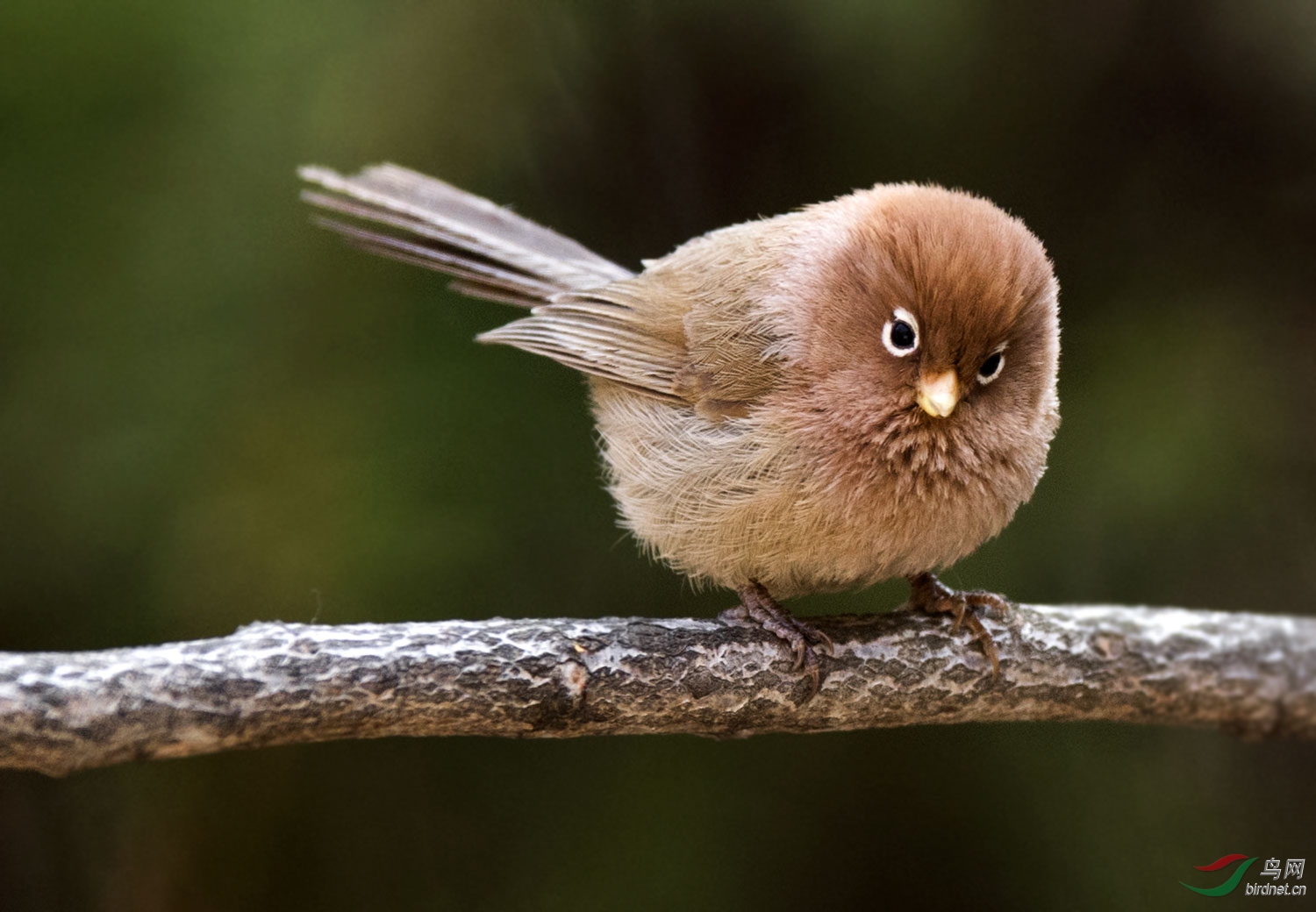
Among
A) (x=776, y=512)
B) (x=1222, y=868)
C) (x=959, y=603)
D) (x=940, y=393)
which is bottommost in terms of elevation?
(x=1222, y=868)

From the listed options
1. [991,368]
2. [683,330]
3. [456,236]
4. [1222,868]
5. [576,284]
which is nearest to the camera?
[991,368]

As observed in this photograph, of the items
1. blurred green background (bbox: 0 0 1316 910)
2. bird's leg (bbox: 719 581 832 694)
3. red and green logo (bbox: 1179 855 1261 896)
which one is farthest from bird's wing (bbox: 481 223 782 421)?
red and green logo (bbox: 1179 855 1261 896)

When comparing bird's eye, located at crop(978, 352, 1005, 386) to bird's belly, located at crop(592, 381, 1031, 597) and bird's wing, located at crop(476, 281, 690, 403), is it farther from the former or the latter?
bird's wing, located at crop(476, 281, 690, 403)

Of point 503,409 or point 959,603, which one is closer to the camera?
point 959,603

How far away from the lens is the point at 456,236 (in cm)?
262

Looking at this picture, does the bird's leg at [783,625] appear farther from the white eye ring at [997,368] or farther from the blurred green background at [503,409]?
the white eye ring at [997,368]

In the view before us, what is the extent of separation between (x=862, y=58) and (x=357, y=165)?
1181 millimetres

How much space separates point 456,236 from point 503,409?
0.42 metres

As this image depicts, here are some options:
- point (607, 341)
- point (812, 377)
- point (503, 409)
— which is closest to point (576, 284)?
point (607, 341)

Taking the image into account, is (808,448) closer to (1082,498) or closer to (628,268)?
(1082,498)

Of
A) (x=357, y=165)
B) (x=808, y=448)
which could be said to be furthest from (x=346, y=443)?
(x=808, y=448)

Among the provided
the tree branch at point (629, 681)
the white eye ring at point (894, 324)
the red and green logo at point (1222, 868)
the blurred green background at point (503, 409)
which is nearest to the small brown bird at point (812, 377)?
the white eye ring at point (894, 324)

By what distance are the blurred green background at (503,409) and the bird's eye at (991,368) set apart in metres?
0.42

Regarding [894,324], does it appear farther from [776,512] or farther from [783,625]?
[783,625]
